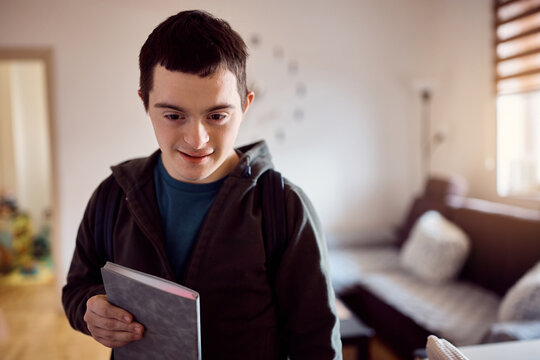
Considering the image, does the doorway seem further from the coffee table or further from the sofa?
the coffee table

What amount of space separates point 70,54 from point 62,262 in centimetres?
152

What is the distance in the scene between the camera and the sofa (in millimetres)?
1839

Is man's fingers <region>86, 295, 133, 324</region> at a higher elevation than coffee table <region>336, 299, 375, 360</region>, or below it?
higher

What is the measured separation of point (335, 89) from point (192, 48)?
306cm

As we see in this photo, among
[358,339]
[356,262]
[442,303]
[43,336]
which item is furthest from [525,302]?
[43,336]

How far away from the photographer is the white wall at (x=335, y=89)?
2904mm

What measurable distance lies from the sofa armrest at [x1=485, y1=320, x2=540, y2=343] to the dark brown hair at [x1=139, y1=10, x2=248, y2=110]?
1.47 meters

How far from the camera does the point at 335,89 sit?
11.6 ft

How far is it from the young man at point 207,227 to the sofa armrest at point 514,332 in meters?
1.17

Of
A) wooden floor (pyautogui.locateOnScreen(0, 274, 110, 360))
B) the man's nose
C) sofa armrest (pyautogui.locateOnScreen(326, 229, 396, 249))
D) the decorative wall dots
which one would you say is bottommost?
wooden floor (pyautogui.locateOnScreen(0, 274, 110, 360))

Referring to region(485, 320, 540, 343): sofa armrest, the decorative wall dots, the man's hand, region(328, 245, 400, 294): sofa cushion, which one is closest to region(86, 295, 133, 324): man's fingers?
the man's hand

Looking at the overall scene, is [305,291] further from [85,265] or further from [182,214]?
[85,265]

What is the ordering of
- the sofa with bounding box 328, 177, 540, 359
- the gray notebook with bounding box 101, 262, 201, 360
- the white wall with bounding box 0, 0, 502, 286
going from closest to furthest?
the gray notebook with bounding box 101, 262, 201, 360 < the sofa with bounding box 328, 177, 540, 359 < the white wall with bounding box 0, 0, 502, 286

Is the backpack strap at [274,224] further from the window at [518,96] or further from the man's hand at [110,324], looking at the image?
the window at [518,96]
